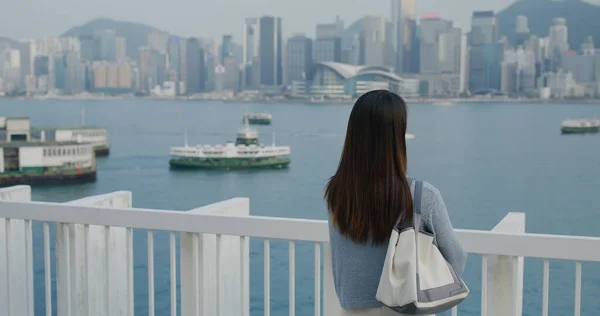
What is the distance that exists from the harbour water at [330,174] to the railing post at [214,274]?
15.8 ft

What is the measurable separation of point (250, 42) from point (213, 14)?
1324 centimetres

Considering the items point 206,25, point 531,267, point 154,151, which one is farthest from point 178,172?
point 206,25

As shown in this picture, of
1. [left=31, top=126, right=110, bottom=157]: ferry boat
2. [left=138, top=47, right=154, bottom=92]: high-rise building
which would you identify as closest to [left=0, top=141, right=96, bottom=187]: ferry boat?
[left=31, top=126, right=110, bottom=157]: ferry boat

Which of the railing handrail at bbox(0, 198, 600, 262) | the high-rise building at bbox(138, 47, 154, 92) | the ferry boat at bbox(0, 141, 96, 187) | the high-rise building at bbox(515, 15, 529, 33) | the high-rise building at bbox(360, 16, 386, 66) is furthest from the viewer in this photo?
the high-rise building at bbox(138, 47, 154, 92)

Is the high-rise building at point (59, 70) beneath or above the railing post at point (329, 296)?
above

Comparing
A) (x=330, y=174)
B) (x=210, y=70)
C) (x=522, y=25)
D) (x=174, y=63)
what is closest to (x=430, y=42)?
(x=522, y=25)

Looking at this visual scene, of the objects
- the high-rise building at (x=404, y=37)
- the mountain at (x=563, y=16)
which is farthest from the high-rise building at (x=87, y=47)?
the mountain at (x=563, y=16)

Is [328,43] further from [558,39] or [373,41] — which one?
[558,39]

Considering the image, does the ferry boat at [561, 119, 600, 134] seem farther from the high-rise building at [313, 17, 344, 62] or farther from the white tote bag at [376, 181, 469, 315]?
the white tote bag at [376, 181, 469, 315]

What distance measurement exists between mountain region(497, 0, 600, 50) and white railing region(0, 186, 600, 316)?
47207 mm

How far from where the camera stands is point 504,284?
1.17 meters

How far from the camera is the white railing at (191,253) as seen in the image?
1142mm

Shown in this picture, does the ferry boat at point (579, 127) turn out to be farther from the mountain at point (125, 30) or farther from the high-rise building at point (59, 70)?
the high-rise building at point (59, 70)

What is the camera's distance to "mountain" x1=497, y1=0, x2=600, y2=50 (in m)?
46.2
